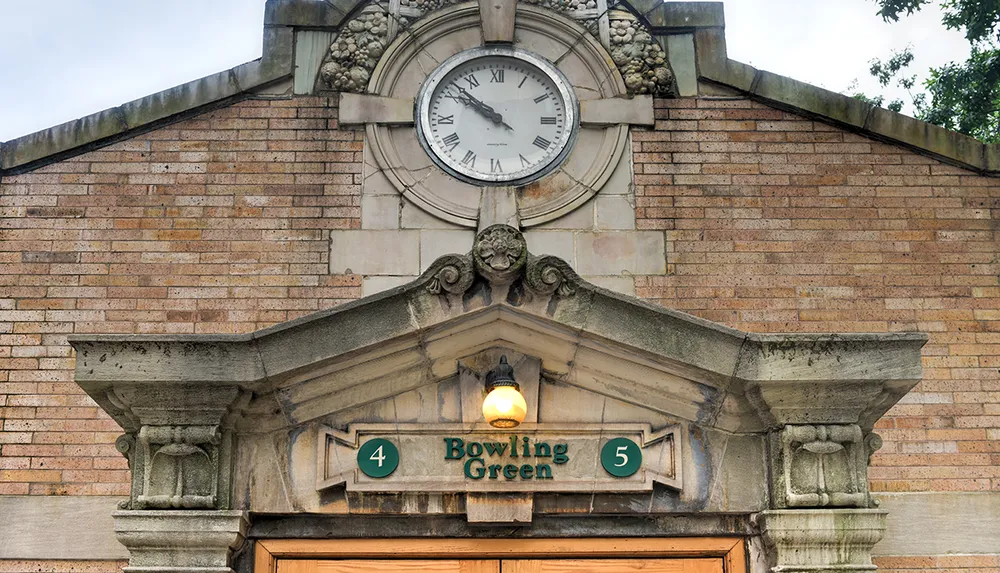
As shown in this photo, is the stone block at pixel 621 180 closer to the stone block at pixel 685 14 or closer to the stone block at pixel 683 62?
the stone block at pixel 683 62

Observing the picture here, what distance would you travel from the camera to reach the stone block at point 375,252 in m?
9.39

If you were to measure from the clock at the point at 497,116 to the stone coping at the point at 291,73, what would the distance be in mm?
929

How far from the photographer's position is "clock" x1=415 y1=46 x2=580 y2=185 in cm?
969

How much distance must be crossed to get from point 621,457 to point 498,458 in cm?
66

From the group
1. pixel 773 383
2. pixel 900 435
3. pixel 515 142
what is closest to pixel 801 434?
pixel 773 383

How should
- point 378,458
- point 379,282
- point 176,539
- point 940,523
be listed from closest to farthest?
point 176,539
point 378,458
point 940,523
point 379,282

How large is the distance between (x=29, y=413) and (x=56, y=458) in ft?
1.28

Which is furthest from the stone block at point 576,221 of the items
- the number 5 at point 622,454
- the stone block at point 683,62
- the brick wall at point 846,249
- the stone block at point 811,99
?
the number 5 at point 622,454

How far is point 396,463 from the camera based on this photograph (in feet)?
22.9

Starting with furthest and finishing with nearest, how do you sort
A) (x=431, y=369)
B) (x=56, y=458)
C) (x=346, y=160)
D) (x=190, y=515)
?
(x=346, y=160)
(x=56, y=458)
(x=431, y=369)
(x=190, y=515)

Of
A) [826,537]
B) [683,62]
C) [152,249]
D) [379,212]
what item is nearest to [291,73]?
[379,212]

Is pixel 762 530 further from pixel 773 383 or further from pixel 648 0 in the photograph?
pixel 648 0

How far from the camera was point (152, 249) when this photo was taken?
9.44 metres

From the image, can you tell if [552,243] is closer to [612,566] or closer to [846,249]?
[846,249]
